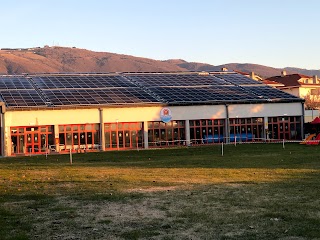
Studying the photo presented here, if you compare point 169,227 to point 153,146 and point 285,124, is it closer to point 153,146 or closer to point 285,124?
point 153,146

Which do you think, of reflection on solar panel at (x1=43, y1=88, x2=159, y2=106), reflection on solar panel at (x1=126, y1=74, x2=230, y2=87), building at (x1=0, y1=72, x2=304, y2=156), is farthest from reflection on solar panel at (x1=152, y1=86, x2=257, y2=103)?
reflection on solar panel at (x1=43, y1=88, x2=159, y2=106)

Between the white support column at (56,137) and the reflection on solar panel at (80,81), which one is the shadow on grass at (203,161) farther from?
the reflection on solar panel at (80,81)

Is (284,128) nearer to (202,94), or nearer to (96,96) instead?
(202,94)

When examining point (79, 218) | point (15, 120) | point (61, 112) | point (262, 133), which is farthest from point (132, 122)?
point (79, 218)

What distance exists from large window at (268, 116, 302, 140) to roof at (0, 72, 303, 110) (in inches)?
90.9

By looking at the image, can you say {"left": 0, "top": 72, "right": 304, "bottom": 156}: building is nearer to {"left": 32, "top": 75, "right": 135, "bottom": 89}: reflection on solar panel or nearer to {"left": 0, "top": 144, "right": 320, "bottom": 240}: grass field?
{"left": 32, "top": 75, "right": 135, "bottom": 89}: reflection on solar panel

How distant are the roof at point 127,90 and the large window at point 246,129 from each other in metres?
2.36

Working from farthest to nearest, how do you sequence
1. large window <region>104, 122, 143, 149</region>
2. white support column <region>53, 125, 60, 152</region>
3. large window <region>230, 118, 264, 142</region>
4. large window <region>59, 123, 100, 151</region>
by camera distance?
large window <region>230, 118, 264, 142</region>
large window <region>104, 122, 143, 149</region>
large window <region>59, 123, 100, 151</region>
white support column <region>53, 125, 60, 152</region>

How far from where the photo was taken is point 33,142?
160 ft

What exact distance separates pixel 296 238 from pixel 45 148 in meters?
41.2

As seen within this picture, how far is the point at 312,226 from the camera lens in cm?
1067

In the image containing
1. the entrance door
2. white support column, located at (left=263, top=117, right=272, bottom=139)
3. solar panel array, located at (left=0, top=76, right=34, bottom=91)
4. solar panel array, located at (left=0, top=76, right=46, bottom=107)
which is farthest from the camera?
white support column, located at (left=263, top=117, right=272, bottom=139)

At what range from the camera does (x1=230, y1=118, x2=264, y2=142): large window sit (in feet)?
185

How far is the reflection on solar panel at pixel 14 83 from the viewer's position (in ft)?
176
